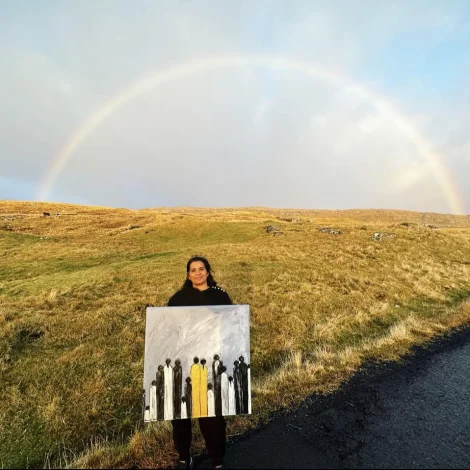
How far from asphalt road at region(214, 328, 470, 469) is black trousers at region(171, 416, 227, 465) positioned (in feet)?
1.01

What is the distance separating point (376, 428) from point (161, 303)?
1251cm

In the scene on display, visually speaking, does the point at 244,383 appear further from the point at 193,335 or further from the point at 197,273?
the point at 197,273

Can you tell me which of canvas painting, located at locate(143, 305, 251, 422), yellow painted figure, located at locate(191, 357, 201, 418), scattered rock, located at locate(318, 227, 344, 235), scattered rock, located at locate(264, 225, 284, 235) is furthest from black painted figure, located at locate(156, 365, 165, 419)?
scattered rock, located at locate(318, 227, 344, 235)

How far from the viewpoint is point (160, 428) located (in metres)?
6.25

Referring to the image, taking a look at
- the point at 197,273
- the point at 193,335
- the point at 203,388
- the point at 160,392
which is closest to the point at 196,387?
the point at 203,388

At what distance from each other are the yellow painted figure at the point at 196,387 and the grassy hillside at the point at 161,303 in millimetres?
1155

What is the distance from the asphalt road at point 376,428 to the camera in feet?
17.3

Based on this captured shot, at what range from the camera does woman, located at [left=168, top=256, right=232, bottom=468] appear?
4973mm

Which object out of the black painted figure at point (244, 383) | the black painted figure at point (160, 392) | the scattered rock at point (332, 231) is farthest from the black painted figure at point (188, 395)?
the scattered rock at point (332, 231)

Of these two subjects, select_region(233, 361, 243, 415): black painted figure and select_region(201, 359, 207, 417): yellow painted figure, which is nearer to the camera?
select_region(201, 359, 207, 417): yellow painted figure

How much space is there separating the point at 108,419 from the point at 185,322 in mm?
4785

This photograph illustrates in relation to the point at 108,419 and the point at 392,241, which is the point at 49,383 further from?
the point at 392,241

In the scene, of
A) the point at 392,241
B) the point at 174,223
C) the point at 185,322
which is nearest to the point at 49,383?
the point at 185,322

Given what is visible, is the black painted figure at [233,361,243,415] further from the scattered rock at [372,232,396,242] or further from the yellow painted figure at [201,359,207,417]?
the scattered rock at [372,232,396,242]
